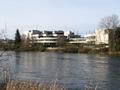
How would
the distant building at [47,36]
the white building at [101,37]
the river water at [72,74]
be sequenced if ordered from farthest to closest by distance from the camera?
the distant building at [47,36] < the white building at [101,37] < the river water at [72,74]

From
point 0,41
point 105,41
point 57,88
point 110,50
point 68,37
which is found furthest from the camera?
point 68,37

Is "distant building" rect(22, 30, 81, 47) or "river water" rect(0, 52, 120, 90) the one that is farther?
"distant building" rect(22, 30, 81, 47)

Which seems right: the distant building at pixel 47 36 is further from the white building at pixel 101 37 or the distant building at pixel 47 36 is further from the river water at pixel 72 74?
the river water at pixel 72 74

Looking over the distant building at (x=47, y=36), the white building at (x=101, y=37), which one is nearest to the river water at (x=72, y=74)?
the white building at (x=101, y=37)

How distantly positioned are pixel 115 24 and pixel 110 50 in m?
9.37

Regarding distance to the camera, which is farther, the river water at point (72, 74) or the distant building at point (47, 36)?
the distant building at point (47, 36)

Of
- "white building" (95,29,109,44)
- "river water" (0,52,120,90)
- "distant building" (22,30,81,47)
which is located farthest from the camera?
"distant building" (22,30,81,47)

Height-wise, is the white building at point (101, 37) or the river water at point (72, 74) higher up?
the white building at point (101, 37)

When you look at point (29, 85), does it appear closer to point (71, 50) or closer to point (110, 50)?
point (110, 50)

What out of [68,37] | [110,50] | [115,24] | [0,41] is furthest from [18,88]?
[68,37]

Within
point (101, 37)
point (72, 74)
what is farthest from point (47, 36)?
point (72, 74)

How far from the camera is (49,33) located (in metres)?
179

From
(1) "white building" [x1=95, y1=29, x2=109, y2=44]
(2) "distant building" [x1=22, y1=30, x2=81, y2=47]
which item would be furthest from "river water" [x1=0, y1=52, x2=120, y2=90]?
(2) "distant building" [x1=22, y1=30, x2=81, y2=47]

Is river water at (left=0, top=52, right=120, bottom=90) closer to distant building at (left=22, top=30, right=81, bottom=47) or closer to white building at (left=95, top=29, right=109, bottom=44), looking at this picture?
white building at (left=95, top=29, right=109, bottom=44)
